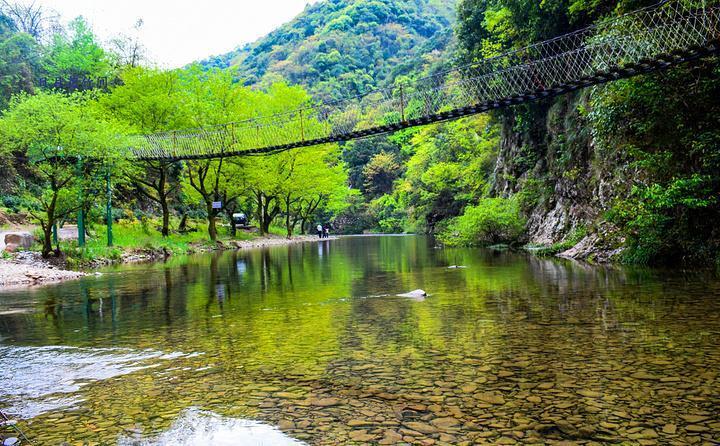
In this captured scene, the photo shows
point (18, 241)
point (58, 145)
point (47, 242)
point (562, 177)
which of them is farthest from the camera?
point (562, 177)

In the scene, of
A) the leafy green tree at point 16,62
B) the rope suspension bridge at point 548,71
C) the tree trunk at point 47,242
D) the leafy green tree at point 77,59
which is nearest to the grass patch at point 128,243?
the tree trunk at point 47,242

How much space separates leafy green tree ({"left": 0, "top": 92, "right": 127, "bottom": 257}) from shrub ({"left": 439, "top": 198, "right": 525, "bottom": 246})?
13.8 meters

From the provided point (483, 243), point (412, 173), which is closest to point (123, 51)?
point (412, 173)

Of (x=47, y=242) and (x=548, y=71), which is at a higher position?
(x=548, y=71)

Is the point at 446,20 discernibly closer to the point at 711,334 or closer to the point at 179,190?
the point at 179,190

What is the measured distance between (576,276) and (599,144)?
4026 millimetres

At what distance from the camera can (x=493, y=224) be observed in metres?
22.7

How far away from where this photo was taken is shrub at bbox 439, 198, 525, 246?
→ 2189 centimetres

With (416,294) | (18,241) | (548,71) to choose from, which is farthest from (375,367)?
(18,241)

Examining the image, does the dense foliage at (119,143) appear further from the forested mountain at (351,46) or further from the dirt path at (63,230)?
the forested mountain at (351,46)

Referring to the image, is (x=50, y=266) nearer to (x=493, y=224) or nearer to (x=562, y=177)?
(x=493, y=224)

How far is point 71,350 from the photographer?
595 cm

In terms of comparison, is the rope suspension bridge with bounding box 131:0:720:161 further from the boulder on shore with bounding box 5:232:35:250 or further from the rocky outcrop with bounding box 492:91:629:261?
the boulder on shore with bounding box 5:232:35:250

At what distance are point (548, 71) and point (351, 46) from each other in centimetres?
8582
